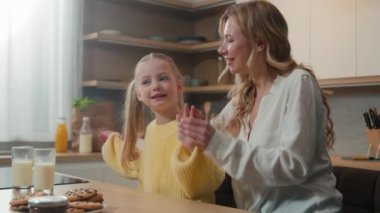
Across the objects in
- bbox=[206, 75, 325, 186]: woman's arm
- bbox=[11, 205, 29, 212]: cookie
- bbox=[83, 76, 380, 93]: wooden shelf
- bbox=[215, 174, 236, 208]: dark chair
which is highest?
bbox=[83, 76, 380, 93]: wooden shelf

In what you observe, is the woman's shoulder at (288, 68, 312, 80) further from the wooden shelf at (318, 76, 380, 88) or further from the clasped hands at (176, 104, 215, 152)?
the wooden shelf at (318, 76, 380, 88)

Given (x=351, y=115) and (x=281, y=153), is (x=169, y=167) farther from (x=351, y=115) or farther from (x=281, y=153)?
(x=351, y=115)

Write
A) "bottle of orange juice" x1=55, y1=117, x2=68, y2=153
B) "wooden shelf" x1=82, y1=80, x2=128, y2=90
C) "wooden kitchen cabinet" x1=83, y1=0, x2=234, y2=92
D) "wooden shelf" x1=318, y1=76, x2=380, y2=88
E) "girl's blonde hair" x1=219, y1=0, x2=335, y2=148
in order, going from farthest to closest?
1. "wooden kitchen cabinet" x1=83, y1=0, x2=234, y2=92
2. "wooden shelf" x1=82, y1=80, x2=128, y2=90
3. "bottle of orange juice" x1=55, y1=117, x2=68, y2=153
4. "wooden shelf" x1=318, y1=76, x2=380, y2=88
5. "girl's blonde hair" x1=219, y1=0, x2=335, y2=148

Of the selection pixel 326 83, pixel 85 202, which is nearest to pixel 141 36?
pixel 326 83

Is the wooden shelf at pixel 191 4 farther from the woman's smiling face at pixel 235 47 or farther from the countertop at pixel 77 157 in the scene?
the woman's smiling face at pixel 235 47

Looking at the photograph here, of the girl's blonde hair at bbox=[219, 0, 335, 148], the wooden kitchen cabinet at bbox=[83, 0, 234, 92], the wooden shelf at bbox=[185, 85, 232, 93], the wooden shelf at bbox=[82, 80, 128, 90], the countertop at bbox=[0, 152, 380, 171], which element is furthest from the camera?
the wooden shelf at bbox=[185, 85, 232, 93]

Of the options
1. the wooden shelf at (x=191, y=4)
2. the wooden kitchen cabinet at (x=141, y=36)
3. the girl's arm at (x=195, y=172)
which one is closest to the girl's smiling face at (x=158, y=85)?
the girl's arm at (x=195, y=172)

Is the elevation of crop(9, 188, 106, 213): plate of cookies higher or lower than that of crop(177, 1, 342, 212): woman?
lower

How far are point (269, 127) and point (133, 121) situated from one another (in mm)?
562

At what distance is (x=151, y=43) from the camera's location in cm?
309

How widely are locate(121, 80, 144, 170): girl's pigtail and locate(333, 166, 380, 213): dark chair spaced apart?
0.67 meters

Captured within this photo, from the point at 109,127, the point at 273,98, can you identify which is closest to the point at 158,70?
the point at 273,98

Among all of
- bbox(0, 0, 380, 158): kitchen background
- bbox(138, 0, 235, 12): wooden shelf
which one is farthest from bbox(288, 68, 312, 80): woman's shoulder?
bbox(138, 0, 235, 12): wooden shelf

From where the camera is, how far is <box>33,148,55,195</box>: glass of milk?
3.99 feet
